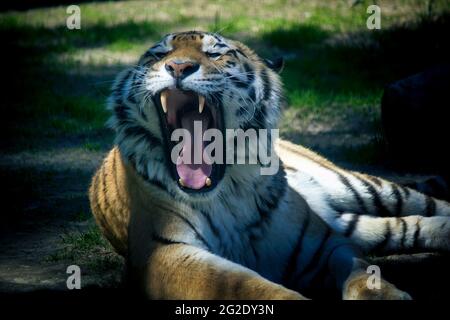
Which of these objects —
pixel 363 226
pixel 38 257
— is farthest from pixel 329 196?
pixel 38 257

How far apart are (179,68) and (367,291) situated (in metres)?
1.03

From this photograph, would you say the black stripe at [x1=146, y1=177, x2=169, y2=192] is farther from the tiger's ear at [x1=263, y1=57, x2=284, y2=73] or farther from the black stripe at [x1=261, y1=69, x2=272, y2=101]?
the tiger's ear at [x1=263, y1=57, x2=284, y2=73]

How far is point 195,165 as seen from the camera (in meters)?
3.39

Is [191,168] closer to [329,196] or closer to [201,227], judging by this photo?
[201,227]

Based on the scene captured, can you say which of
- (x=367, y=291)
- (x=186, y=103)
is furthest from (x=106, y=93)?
(x=367, y=291)

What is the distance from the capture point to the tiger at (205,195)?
10.7 ft

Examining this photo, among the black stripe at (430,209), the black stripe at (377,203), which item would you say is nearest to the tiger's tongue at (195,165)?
the black stripe at (377,203)

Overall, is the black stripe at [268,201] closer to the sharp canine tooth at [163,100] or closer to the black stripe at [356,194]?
the sharp canine tooth at [163,100]

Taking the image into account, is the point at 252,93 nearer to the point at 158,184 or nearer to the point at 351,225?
the point at 158,184

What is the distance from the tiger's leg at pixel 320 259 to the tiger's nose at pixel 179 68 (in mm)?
784

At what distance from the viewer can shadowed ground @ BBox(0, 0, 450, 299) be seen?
386 centimetres

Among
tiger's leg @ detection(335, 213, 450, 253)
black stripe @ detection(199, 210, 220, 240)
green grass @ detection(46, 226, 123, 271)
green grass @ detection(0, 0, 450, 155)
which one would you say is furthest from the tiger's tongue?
green grass @ detection(0, 0, 450, 155)

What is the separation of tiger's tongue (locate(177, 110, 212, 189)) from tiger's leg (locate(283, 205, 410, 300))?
0.47 meters

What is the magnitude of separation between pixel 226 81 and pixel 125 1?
7164 millimetres
